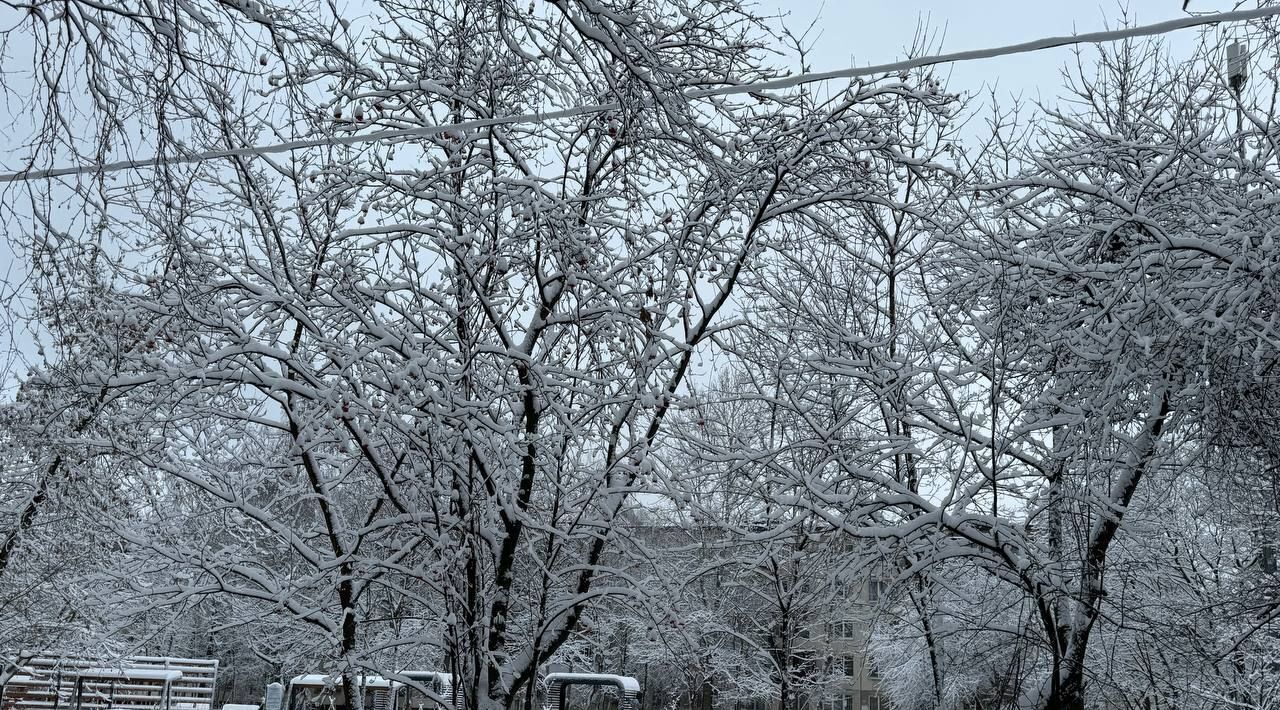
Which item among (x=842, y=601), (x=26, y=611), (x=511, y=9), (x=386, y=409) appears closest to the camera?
(x=511, y=9)

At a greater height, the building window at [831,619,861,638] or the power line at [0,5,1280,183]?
the power line at [0,5,1280,183]

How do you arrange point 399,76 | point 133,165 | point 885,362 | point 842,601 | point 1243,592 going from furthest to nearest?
point 842,601, point 885,362, point 399,76, point 1243,592, point 133,165

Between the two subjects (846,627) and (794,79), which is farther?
(846,627)

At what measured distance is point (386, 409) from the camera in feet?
19.5

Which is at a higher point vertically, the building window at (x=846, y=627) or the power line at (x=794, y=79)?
the power line at (x=794, y=79)

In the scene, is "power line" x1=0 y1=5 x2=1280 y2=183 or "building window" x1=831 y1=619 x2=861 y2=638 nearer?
"power line" x1=0 y1=5 x2=1280 y2=183

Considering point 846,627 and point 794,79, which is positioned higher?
point 794,79

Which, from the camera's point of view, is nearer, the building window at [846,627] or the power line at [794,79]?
the power line at [794,79]

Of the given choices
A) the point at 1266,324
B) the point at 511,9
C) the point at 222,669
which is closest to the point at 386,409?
the point at 511,9

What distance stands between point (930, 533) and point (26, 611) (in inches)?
446

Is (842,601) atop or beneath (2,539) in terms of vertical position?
beneath

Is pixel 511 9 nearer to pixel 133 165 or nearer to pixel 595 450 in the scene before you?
pixel 133 165

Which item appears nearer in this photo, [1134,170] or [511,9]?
[511,9]

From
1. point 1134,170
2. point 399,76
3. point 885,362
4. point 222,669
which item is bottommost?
point 222,669
